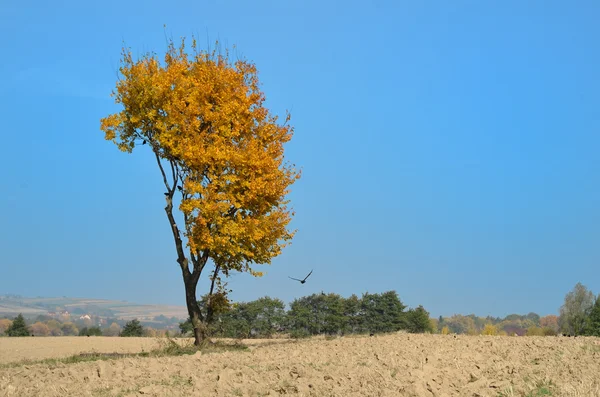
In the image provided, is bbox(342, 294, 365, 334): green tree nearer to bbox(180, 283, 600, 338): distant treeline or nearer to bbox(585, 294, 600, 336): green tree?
bbox(180, 283, 600, 338): distant treeline

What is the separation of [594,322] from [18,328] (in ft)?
120

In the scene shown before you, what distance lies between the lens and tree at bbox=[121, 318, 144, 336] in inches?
1453

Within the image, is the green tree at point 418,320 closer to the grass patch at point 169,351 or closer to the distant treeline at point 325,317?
the distant treeline at point 325,317

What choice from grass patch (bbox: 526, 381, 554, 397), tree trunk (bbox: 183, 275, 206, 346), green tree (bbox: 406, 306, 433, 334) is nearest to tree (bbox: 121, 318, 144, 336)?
tree trunk (bbox: 183, 275, 206, 346)

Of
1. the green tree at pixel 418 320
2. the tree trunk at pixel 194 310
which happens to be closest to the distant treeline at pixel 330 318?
the green tree at pixel 418 320

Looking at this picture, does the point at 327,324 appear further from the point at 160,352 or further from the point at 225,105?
the point at 225,105

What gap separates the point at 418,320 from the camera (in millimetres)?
30547

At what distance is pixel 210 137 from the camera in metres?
20.8

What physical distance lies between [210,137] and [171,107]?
69.2 inches

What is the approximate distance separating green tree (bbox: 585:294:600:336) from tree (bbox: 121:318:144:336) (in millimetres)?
27026

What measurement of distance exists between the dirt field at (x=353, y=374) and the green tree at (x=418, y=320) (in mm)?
14924

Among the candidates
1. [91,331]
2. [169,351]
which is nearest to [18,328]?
[91,331]

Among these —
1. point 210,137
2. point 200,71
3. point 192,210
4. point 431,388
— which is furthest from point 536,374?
point 200,71

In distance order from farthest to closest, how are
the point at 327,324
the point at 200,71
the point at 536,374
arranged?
the point at 327,324
the point at 200,71
the point at 536,374
